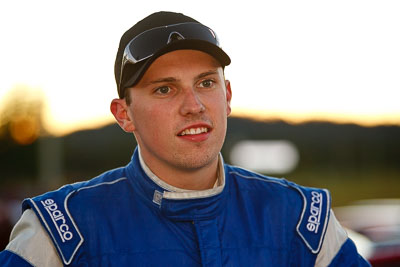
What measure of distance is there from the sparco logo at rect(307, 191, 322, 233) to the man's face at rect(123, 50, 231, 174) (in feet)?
1.50

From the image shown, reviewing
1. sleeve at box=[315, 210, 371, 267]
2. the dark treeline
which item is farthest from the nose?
the dark treeline

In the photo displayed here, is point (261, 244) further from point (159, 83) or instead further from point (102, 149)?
point (102, 149)

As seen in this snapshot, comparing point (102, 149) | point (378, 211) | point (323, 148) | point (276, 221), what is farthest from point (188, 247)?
point (323, 148)

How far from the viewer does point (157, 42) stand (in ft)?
8.05

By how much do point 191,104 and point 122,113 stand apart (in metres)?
0.46

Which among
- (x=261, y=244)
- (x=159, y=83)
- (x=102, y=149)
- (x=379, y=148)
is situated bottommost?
(x=379, y=148)

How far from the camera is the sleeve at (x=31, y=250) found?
7.14 ft

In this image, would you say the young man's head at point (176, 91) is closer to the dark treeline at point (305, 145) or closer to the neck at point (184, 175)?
the neck at point (184, 175)

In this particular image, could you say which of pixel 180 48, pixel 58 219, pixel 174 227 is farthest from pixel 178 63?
pixel 58 219

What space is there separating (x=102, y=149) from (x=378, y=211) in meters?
Result: 35.1

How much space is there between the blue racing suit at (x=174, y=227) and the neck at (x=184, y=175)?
3 cm

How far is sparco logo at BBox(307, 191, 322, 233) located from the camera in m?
2.47

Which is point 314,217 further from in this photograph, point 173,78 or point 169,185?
point 173,78

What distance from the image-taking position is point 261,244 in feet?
7.98
